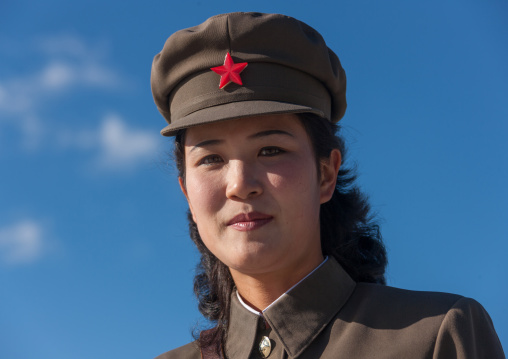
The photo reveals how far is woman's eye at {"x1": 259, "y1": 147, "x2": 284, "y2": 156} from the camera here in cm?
279

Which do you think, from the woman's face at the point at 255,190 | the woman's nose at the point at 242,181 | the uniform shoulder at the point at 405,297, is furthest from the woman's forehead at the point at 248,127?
the uniform shoulder at the point at 405,297

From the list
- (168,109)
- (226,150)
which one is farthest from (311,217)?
(168,109)

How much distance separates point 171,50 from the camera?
3.03 meters

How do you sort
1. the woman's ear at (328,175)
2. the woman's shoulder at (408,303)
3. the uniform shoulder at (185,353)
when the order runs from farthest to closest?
the uniform shoulder at (185,353) < the woman's ear at (328,175) < the woman's shoulder at (408,303)

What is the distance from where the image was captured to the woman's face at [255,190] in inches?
106

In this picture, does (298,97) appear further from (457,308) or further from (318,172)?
(457,308)

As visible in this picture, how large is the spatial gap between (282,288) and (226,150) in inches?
28.0

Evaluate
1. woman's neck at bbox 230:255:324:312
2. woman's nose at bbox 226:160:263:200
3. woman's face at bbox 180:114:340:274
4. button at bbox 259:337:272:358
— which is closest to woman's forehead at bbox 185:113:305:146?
woman's face at bbox 180:114:340:274

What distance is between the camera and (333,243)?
3.38m

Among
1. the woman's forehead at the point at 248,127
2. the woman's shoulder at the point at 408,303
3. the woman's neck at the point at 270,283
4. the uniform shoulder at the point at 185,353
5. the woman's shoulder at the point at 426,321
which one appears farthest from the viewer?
the uniform shoulder at the point at 185,353

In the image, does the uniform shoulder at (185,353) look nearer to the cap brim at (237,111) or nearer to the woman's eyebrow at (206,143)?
the woman's eyebrow at (206,143)

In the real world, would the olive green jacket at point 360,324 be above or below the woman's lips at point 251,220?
below

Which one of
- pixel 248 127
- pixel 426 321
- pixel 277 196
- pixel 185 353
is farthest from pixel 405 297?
pixel 185 353

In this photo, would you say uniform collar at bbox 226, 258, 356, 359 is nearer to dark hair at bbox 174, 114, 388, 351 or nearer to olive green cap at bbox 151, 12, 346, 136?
dark hair at bbox 174, 114, 388, 351
